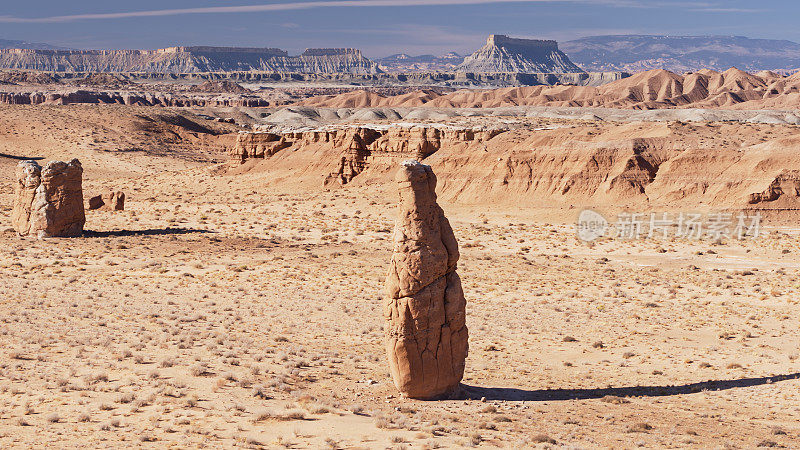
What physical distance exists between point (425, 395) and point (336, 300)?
9250 millimetres

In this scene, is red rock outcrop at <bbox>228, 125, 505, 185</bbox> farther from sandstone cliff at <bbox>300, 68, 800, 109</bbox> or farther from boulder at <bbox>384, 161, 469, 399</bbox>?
sandstone cliff at <bbox>300, 68, 800, 109</bbox>

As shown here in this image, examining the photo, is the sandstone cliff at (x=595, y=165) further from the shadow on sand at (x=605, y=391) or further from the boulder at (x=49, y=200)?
the shadow on sand at (x=605, y=391)

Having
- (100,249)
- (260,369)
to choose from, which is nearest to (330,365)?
(260,369)

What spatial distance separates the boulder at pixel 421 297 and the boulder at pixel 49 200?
825 inches

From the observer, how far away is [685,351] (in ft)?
60.8

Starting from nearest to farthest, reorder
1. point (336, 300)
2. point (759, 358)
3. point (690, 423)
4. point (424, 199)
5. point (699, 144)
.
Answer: point (690, 423)
point (424, 199)
point (759, 358)
point (336, 300)
point (699, 144)

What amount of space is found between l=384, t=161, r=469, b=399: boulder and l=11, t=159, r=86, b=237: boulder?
68.7ft

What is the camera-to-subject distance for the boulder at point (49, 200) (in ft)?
103

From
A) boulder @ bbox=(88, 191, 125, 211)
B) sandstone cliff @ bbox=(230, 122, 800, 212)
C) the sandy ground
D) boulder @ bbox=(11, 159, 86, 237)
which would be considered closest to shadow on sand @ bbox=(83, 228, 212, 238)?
the sandy ground

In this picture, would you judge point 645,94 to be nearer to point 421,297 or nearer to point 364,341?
point 364,341

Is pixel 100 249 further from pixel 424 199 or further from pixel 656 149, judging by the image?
pixel 656 149

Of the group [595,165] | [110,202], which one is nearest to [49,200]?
[110,202]

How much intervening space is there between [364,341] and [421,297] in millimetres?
5248

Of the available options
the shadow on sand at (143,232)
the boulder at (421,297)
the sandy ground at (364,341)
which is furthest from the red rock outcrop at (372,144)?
the boulder at (421,297)
